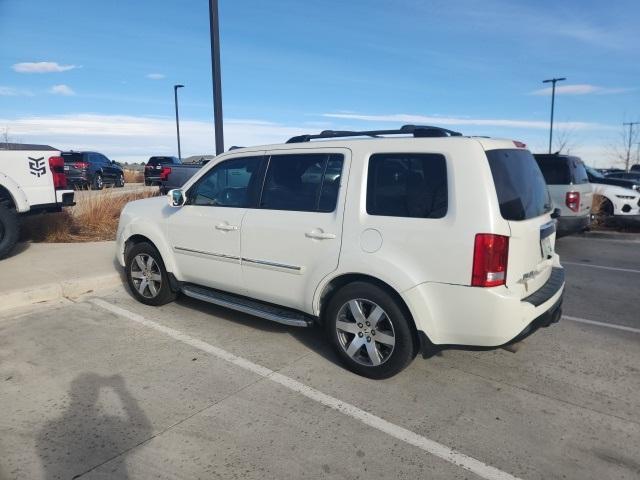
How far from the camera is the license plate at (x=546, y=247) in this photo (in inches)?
148

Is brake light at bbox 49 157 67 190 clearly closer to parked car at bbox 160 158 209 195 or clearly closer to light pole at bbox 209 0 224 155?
light pole at bbox 209 0 224 155

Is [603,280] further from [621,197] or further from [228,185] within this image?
[621,197]

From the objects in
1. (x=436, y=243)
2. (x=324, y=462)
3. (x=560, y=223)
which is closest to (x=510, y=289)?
(x=436, y=243)

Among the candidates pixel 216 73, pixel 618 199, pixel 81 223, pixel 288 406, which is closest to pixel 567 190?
pixel 618 199

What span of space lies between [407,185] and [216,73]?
20.0ft

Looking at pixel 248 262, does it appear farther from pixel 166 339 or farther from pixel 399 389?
pixel 399 389

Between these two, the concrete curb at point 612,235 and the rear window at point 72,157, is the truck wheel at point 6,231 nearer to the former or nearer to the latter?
the concrete curb at point 612,235

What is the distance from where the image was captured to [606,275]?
294 inches

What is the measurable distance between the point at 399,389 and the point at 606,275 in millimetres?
5380

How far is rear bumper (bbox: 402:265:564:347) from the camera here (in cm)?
327

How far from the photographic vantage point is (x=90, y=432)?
308 centimetres

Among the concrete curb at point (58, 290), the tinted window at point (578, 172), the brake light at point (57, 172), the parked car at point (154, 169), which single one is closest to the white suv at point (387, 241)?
the concrete curb at point (58, 290)

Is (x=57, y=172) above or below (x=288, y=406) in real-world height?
above

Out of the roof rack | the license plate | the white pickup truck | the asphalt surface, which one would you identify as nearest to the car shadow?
the asphalt surface
